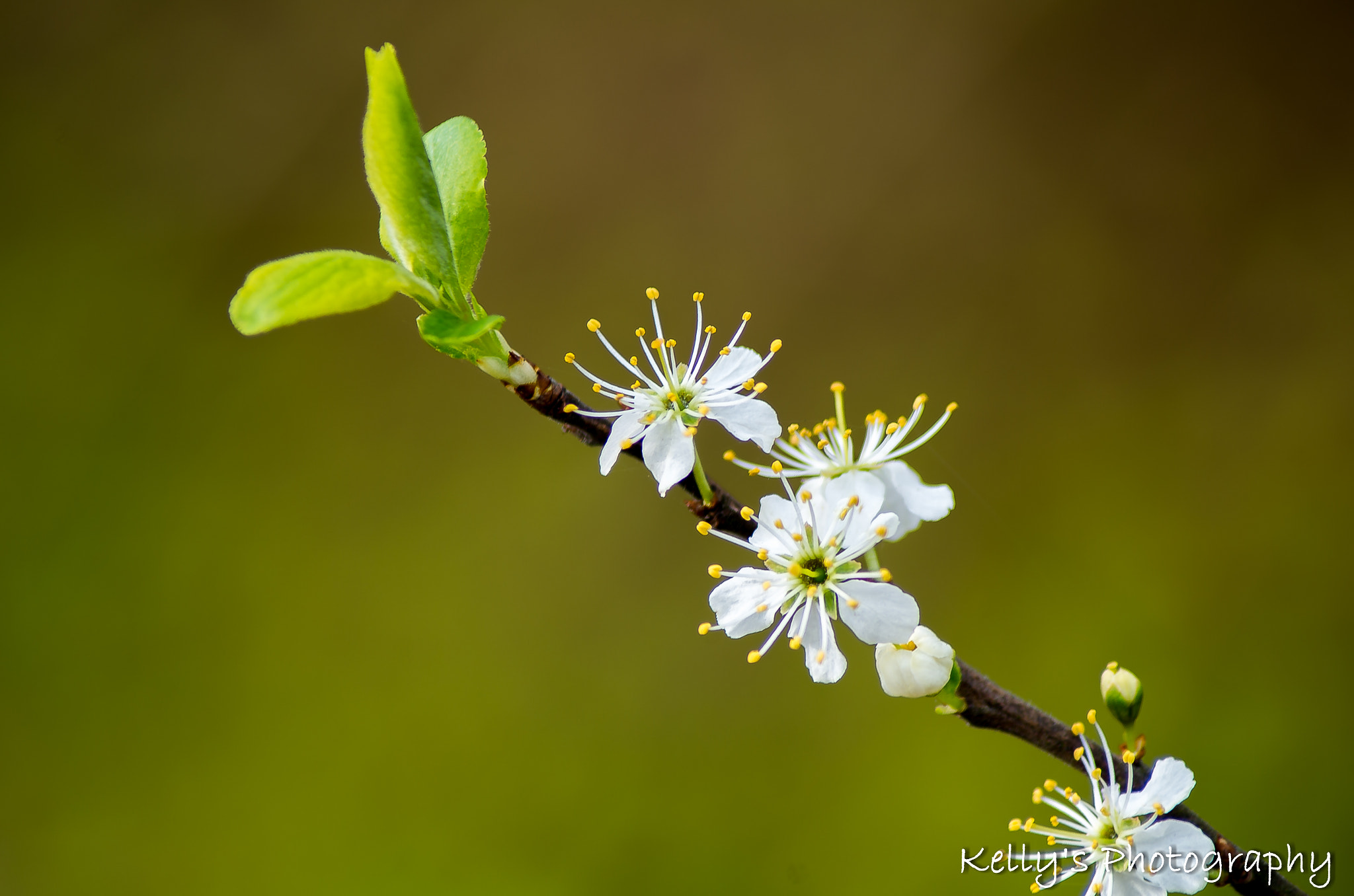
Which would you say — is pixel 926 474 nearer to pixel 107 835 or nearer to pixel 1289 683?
pixel 1289 683

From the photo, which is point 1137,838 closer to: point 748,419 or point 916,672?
point 916,672

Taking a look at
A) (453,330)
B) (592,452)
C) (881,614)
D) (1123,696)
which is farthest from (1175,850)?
(592,452)

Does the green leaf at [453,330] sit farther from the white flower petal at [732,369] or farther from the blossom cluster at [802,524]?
the white flower petal at [732,369]

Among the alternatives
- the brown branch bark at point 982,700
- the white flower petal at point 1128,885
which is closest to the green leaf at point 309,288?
the brown branch bark at point 982,700

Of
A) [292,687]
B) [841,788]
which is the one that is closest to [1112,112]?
[841,788]

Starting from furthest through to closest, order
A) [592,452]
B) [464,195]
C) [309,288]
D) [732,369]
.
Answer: [592,452], [732,369], [464,195], [309,288]

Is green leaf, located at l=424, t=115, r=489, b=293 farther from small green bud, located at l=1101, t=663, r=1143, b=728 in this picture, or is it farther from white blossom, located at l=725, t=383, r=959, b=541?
small green bud, located at l=1101, t=663, r=1143, b=728
